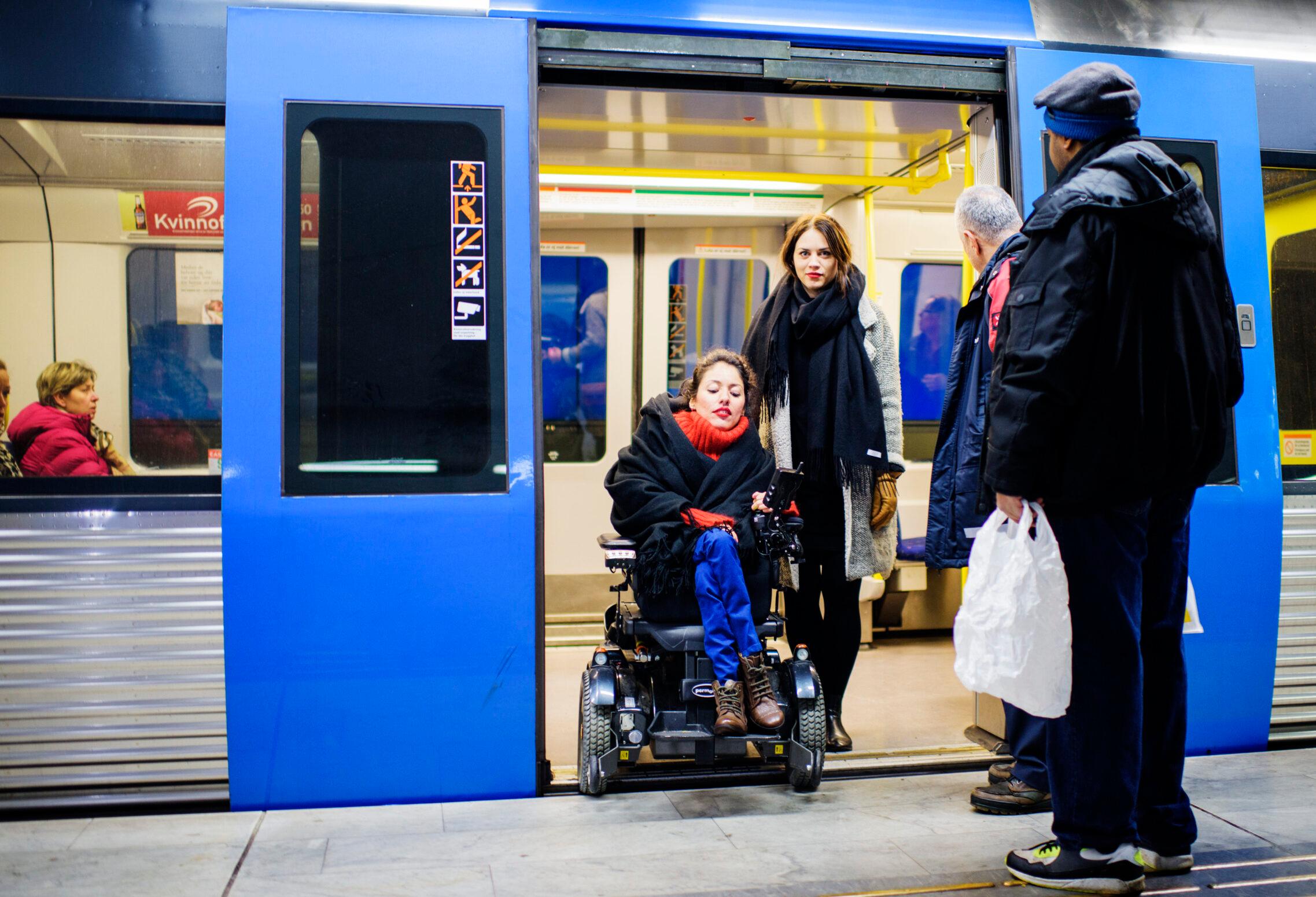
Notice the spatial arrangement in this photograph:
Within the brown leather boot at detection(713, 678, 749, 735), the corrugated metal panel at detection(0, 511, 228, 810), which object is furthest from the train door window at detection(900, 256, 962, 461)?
the corrugated metal panel at detection(0, 511, 228, 810)

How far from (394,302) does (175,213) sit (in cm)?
77

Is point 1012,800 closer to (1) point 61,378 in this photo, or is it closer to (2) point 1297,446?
(2) point 1297,446

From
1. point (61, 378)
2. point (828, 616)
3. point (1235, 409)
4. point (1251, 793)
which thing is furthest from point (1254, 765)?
point (61, 378)

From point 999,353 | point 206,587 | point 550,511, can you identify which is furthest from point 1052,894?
point 550,511

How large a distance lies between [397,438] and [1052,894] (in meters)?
2.29

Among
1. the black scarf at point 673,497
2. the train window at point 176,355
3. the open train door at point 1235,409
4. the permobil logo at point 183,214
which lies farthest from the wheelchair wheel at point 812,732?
the permobil logo at point 183,214

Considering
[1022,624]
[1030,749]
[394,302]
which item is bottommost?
[1030,749]

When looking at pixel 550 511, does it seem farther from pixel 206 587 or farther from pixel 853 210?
pixel 206 587

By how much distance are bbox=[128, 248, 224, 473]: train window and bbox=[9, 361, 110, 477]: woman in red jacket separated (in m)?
0.13

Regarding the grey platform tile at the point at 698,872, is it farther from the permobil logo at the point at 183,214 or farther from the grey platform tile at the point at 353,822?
the permobil logo at the point at 183,214

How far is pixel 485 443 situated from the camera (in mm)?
3475

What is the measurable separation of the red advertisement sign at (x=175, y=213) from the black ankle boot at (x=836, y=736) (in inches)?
108

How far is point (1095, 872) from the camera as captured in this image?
9.02 ft

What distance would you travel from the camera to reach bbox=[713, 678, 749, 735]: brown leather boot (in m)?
3.41
